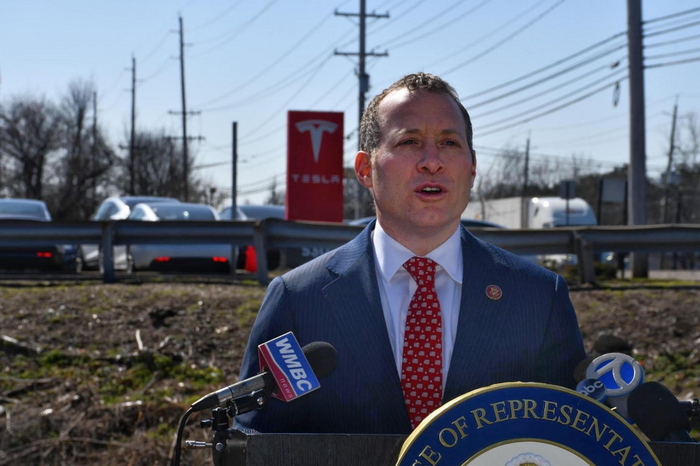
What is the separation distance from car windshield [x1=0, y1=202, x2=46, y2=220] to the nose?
46.3ft

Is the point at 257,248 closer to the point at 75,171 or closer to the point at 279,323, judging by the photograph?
the point at 279,323

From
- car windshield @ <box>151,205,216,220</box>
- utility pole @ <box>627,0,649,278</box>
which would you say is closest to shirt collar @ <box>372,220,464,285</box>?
car windshield @ <box>151,205,216,220</box>

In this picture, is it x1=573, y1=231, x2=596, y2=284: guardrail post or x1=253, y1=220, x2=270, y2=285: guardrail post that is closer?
x1=573, y1=231, x2=596, y2=284: guardrail post

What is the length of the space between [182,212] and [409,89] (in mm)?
12272

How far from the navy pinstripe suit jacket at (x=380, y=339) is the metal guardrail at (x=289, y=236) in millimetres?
6427

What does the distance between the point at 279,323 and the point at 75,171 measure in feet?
188

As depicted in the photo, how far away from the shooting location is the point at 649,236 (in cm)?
940

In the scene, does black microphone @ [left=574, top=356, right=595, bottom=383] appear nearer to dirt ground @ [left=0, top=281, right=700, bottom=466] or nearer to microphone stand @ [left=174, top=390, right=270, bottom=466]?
microphone stand @ [left=174, top=390, right=270, bottom=466]

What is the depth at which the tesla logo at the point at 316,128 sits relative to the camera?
1225 cm

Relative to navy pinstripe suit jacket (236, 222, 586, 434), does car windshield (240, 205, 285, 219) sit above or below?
above

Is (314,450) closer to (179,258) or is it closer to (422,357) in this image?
(422,357)

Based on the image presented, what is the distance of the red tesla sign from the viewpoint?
12.3m

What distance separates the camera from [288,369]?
1.98 metres

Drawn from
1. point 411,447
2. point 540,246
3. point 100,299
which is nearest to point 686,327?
point 540,246
